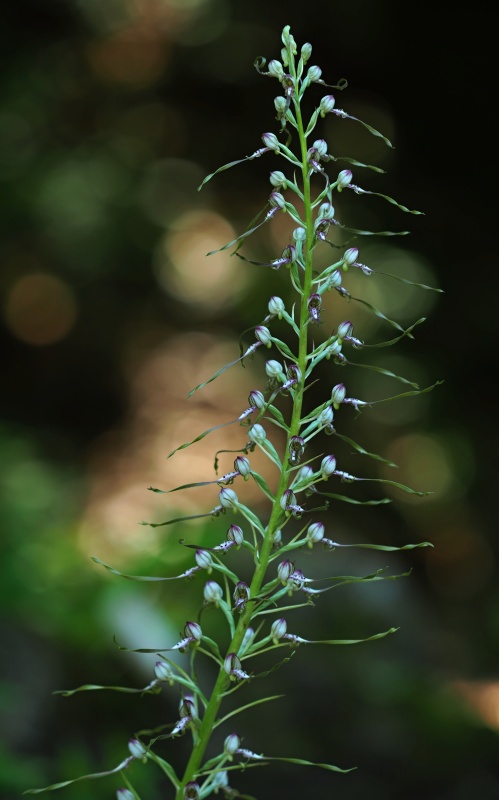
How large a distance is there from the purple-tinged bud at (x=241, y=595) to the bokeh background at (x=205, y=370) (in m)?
2.75

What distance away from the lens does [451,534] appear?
9.75 meters

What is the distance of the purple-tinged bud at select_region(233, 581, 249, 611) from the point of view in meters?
1.32

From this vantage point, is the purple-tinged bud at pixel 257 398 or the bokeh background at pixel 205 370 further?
the bokeh background at pixel 205 370

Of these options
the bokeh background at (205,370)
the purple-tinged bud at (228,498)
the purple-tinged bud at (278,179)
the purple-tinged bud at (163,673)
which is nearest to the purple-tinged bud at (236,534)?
the purple-tinged bud at (228,498)

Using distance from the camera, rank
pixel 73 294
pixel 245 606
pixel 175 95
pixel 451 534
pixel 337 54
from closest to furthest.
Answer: pixel 245 606 → pixel 337 54 → pixel 451 534 → pixel 175 95 → pixel 73 294

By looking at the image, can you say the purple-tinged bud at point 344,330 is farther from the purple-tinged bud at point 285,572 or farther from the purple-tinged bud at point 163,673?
the purple-tinged bud at point 163,673

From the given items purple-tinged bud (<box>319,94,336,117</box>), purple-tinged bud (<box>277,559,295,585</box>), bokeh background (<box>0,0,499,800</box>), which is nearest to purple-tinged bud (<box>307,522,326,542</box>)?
purple-tinged bud (<box>277,559,295,585</box>)

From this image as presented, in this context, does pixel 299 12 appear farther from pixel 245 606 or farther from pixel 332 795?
pixel 245 606

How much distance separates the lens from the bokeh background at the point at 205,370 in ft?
17.4

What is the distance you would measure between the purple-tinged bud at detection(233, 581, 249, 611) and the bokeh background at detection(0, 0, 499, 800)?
2.75 meters

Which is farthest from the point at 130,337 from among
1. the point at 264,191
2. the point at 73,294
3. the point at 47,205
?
the point at 264,191

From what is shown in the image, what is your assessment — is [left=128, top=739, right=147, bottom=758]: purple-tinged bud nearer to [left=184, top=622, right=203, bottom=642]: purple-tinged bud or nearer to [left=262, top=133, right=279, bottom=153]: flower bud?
[left=184, top=622, right=203, bottom=642]: purple-tinged bud

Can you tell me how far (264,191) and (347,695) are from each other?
7.00 metres

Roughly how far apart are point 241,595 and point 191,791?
0.32 meters
